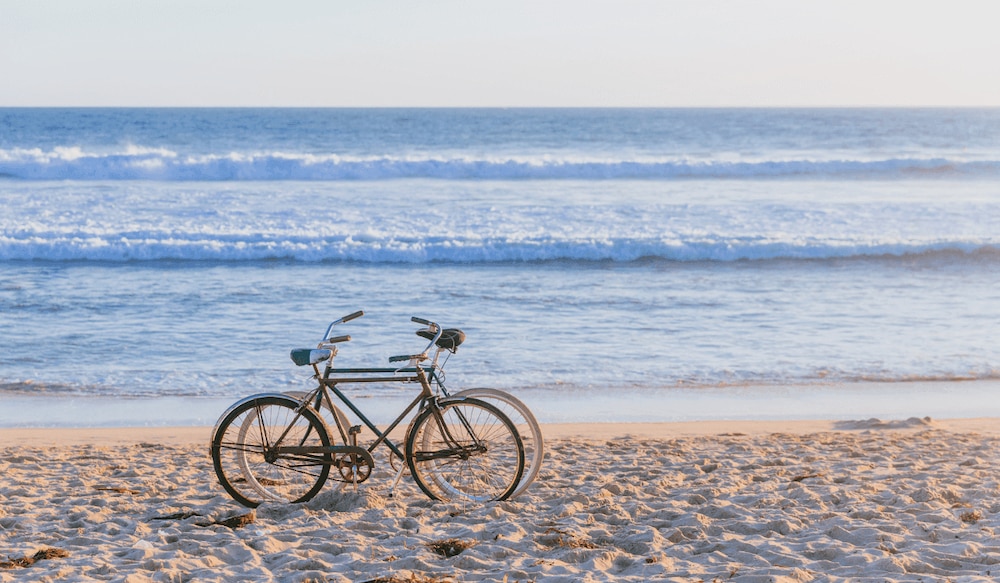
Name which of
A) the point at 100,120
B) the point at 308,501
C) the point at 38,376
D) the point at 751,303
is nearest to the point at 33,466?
the point at 308,501

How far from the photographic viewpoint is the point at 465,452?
494 cm

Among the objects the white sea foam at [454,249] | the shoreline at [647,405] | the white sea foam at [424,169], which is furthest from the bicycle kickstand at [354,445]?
the white sea foam at [424,169]

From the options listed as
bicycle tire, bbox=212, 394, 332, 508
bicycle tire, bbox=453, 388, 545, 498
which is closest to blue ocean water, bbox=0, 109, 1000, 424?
bicycle tire, bbox=453, 388, 545, 498

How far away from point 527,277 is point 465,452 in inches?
398

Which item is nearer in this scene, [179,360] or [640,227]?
[179,360]

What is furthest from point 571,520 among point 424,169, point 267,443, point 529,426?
point 424,169

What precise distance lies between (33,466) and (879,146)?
4924 cm

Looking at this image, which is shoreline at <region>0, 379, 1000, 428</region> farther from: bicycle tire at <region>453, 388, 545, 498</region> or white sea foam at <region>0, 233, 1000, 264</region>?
white sea foam at <region>0, 233, 1000, 264</region>

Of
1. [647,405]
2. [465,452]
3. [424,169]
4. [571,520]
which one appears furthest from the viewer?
[424,169]

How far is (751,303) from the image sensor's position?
41.3 feet

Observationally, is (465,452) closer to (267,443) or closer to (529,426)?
(529,426)

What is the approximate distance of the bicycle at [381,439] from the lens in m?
4.91

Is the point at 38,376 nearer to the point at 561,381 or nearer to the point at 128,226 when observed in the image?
the point at 561,381

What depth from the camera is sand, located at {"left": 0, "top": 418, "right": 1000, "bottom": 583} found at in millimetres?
4000
